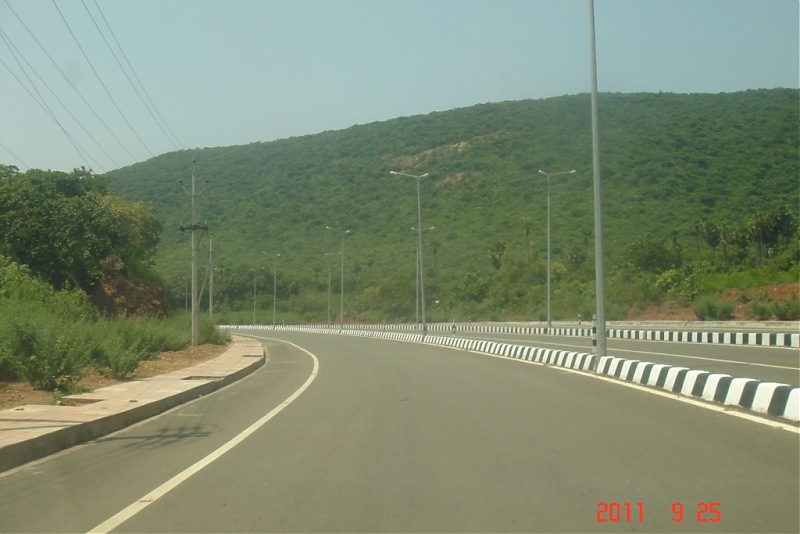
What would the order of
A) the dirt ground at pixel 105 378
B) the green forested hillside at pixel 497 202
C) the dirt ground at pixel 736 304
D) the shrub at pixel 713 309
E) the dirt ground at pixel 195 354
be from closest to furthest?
1. the dirt ground at pixel 105 378
2. the dirt ground at pixel 195 354
3. the dirt ground at pixel 736 304
4. the shrub at pixel 713 309
5. the green forested hillside at pixel 497 202

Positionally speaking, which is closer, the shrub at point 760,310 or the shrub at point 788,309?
the shrub at point 788,309

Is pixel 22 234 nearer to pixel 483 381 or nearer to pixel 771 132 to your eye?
pixel 483 381

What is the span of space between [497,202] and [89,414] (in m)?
78.6

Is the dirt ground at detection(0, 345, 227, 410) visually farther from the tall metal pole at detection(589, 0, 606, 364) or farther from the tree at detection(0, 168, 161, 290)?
the tall metal pole at detection(589, 0, 606, 364)

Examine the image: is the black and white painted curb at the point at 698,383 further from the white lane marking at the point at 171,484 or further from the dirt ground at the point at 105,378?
the dirt ground at the point at 105,378

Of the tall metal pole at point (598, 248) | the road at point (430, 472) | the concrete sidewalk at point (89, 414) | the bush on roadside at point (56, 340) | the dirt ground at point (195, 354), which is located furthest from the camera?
the tall metal pole at point (598, 248)

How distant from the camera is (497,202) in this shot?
89188 mm

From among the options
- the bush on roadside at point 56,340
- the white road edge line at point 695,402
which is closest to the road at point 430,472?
the white road edge line at point 695,402

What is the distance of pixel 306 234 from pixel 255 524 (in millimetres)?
89213

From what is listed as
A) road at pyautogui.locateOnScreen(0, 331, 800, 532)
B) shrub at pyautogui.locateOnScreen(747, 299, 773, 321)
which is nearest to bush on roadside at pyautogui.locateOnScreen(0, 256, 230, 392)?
road at pyautogui.locateOnScreen(0, 331, 800, 532)

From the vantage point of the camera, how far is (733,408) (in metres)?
12.4

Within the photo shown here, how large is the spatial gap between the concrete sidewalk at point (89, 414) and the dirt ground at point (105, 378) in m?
0.51

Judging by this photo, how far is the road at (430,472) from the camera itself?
6.70 m

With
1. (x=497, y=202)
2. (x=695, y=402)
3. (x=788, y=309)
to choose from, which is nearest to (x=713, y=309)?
(x=788, y=309)
